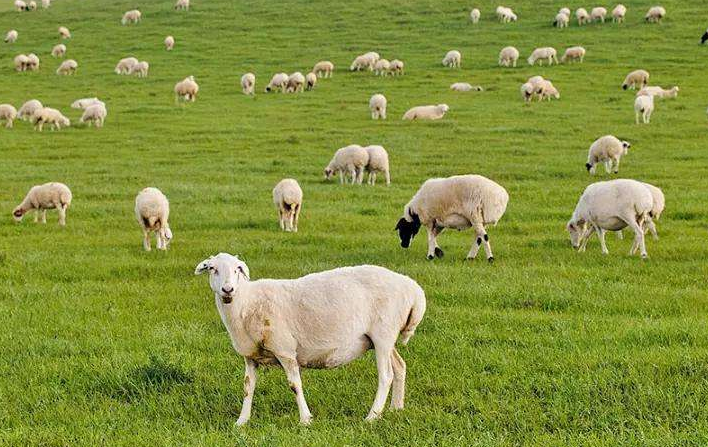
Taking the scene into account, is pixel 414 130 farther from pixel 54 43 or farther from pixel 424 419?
pixel 54 43

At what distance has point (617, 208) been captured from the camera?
14.0 metres

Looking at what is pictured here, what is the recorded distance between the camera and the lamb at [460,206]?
13992 mm

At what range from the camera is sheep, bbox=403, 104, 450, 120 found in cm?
3588

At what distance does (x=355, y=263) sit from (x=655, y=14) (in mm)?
55455

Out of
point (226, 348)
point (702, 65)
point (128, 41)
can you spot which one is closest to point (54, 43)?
point (128, 41)

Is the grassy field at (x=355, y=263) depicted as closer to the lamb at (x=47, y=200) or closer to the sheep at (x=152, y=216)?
the lamb at (x=47, y=200)

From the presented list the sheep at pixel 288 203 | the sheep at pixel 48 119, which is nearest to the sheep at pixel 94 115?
the sheep at pixel 48 119

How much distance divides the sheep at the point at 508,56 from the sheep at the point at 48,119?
29.1 m

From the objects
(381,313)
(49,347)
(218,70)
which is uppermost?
(218,70)

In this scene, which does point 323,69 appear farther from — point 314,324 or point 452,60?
point 314,324

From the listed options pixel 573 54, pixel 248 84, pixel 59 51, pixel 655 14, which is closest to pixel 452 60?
pixel 573 54

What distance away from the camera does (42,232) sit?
59.0 feet

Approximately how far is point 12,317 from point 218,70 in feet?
150

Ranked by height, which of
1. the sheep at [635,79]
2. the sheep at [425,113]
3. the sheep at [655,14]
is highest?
the sheep at [655,14]
